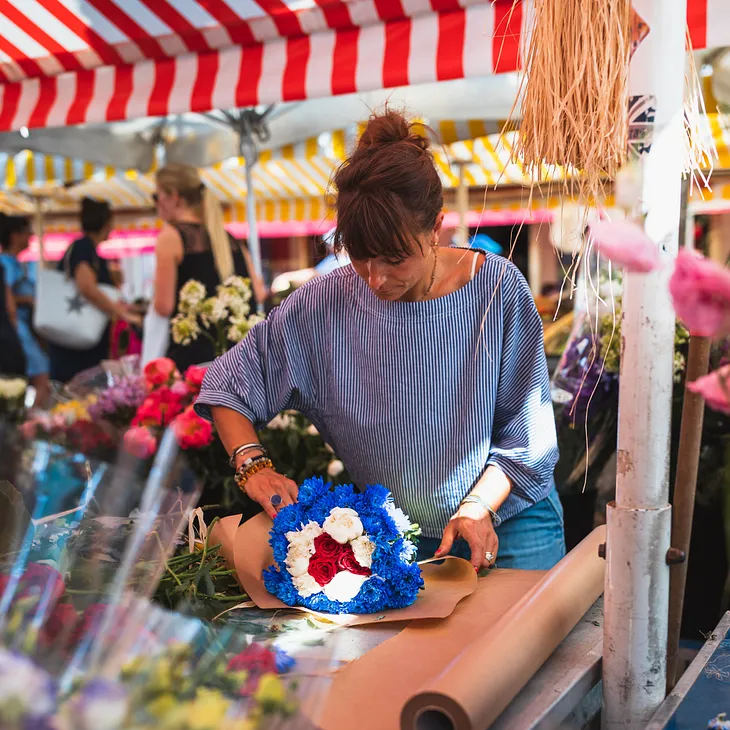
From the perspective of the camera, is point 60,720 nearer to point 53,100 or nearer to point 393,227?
point 393,227

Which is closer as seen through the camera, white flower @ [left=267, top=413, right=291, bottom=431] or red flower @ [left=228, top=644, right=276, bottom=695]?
red flower @ [left=228, top=644, right=276, bottom=695]

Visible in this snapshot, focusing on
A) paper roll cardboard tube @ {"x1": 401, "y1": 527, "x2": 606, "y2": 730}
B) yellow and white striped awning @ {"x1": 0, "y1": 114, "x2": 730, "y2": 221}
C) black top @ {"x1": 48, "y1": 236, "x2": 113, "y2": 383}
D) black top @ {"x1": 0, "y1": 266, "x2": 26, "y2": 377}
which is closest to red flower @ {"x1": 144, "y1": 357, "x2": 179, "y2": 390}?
paper roll cardboard tube @ {"x1": 401, "y1": 527, "x2": 606, "y2": 730}

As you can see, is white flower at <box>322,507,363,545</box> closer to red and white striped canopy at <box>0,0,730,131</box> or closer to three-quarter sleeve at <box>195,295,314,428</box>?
three-quarter sleeve at <box>195,295,314,428</box>

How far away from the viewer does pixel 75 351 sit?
502 centimetres

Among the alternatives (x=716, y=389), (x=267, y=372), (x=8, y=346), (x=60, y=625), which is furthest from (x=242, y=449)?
(x=8, y=346)

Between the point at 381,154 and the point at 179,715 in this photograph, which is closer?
the point at 179,715

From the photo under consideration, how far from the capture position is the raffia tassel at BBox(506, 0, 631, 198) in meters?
1.17

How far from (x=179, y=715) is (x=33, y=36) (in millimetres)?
3113

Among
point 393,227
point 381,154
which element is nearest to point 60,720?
point 393,227

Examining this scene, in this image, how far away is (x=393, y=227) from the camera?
1.43m

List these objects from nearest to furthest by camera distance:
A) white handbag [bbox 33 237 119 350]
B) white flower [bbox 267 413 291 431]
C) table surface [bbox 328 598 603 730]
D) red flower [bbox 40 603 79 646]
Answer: red flower [bbox 40 603 79 646]
table surface [bbox 328 598 603 730]
white flower [bbox 267 413 291 431]
white handbag [bbox 33 237 119 350]

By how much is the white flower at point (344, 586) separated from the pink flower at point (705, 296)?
0.78 meters

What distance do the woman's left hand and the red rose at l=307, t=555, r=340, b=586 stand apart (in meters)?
0.20

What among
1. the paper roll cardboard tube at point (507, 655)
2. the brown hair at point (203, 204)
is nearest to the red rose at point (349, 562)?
the paper roll cardboard tube at point (507, 655)
